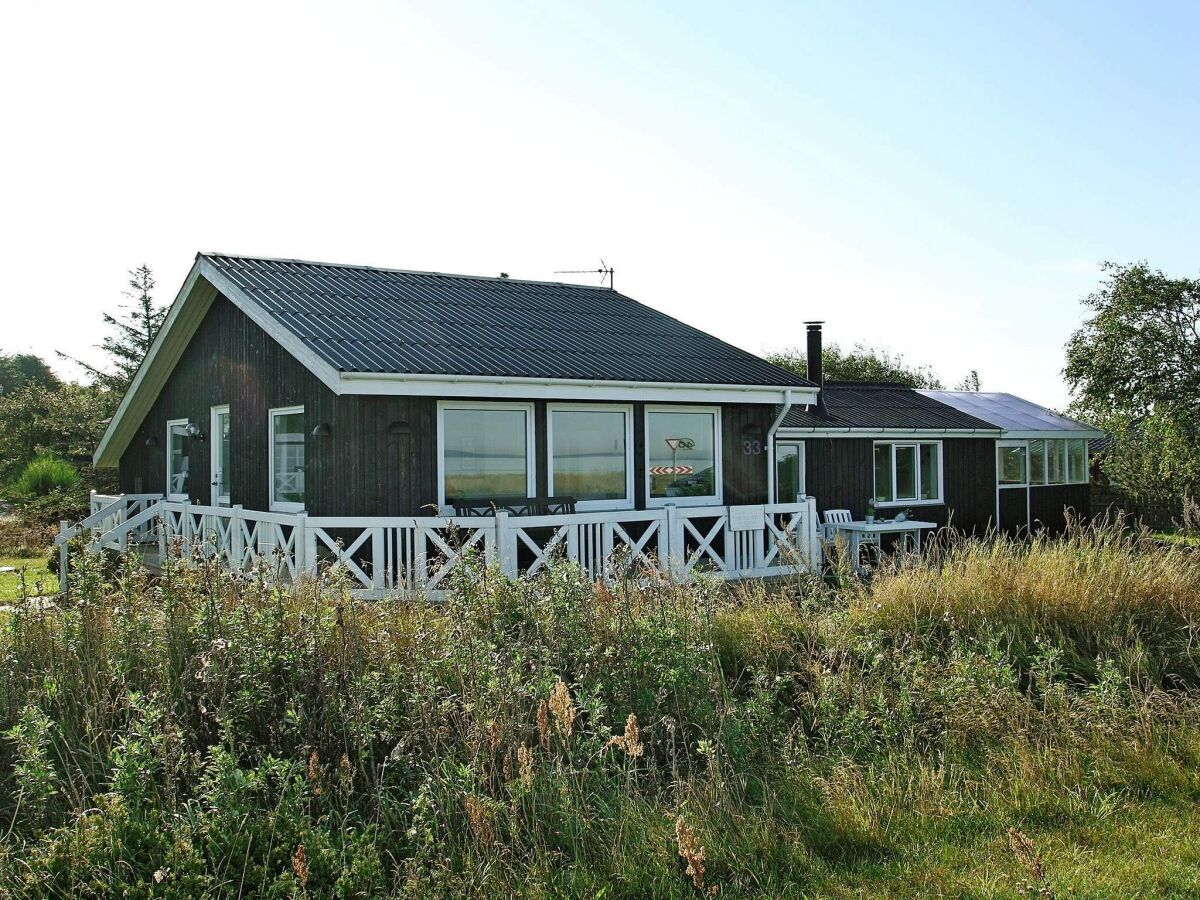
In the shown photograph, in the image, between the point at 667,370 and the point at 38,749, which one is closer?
the point at 38,749

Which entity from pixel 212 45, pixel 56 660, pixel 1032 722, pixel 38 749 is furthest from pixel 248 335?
pixel 1032 722

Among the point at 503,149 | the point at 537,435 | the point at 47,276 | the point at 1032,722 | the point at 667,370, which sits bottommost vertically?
the point at 1032,722

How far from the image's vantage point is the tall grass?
12.9 ft

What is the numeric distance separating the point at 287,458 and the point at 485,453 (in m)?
2.76

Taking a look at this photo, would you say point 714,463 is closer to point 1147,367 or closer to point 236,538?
point 236,538

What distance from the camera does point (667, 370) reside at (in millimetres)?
13680

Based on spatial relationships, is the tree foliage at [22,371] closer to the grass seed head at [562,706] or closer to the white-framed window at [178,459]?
the white-framed window at [178,459]

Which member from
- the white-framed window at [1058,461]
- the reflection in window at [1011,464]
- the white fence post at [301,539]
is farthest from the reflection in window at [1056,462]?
the white fence post at [301,539]

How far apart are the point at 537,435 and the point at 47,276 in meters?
26.1

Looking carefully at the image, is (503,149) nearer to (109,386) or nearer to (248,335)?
(248,335)

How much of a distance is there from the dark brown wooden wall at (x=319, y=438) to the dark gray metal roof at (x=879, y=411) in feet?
15.1

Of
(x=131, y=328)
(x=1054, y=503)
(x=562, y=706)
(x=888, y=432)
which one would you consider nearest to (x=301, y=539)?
(x=562, y=706)

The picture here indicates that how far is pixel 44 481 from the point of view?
24.1 m

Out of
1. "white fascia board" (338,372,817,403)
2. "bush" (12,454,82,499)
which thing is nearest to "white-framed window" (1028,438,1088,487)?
"white fascia board" (338,372,817,403)
